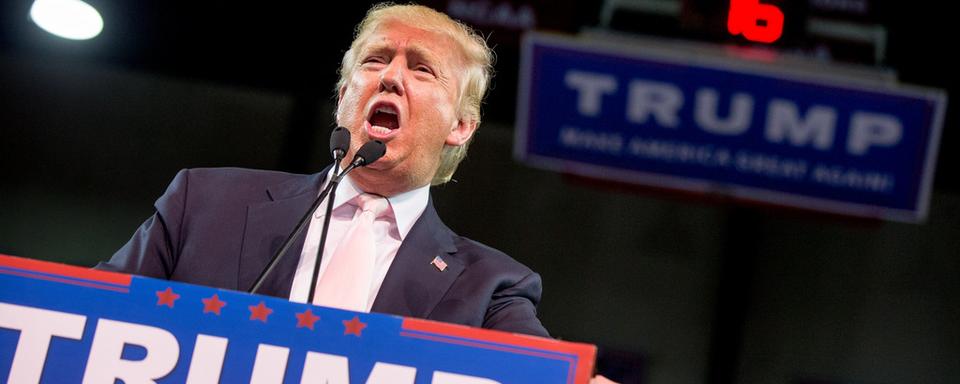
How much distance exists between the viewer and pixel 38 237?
5961mm

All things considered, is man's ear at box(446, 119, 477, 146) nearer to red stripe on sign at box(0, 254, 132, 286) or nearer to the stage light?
red stripe on sign at box(0, 254, 132, 286)

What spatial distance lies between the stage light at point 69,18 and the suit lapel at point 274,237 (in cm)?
258

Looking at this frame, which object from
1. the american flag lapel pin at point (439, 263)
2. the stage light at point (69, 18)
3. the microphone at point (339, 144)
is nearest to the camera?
the microphone at point (339, 144)

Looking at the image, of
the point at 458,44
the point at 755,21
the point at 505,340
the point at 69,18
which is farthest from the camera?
the point at 69,18

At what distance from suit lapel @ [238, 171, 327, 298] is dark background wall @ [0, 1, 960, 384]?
4138 millimetres

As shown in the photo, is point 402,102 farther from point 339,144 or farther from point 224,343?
point 224,343

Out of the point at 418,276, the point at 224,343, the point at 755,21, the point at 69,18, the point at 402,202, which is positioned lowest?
the point at 224,343

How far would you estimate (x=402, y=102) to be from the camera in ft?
5.72

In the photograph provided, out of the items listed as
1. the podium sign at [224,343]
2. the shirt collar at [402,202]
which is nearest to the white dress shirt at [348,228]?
the shirt collar at [402,202]

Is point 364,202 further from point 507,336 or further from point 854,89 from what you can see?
point 854,89

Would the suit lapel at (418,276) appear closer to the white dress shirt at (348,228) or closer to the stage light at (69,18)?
the white dress shirt at (348,228)

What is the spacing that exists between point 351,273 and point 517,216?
475cm

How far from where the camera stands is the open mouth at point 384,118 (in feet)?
5.70

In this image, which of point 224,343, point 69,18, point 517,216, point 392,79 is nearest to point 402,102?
point 392,79
